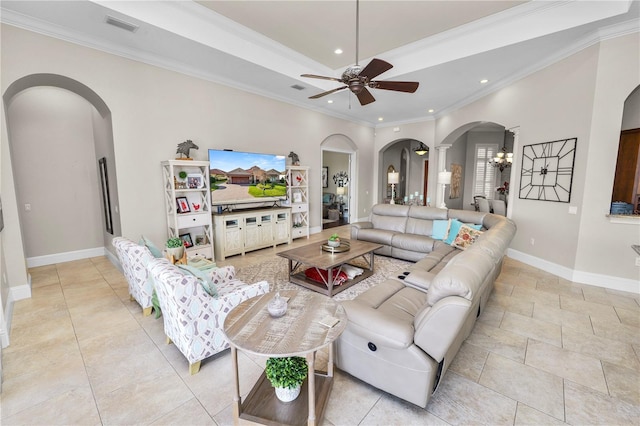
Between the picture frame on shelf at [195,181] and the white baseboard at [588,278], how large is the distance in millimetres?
6011

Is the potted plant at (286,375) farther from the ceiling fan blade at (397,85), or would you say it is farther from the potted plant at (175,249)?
the ceiling fan blade at (397,85)

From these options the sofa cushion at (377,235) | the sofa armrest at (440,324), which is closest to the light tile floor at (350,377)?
the sofa armrest at (440,324)

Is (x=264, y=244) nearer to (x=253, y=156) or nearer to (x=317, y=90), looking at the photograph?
(x=253, y=156)

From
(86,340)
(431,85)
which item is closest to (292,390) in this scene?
(86,340)

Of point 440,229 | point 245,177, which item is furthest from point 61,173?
point 440,229

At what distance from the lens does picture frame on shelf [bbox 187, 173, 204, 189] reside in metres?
4.67

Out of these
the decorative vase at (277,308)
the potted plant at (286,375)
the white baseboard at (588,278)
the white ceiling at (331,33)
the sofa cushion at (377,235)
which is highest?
the white ceiling at (331,33)

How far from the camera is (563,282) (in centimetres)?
391

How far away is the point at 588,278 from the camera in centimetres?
384

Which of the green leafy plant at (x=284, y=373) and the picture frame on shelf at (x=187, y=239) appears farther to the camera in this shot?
the picture frame on shelf at (x=187, y=239)

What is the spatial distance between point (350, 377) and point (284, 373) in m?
0.75

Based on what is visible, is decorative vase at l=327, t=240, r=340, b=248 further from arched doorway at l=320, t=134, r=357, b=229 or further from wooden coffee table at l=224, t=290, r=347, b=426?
arched doorway at l=320, t=134, r=357, b=229

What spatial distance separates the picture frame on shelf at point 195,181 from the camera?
4672 millimetres

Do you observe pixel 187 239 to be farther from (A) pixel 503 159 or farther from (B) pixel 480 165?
(B) pixel 480 165
